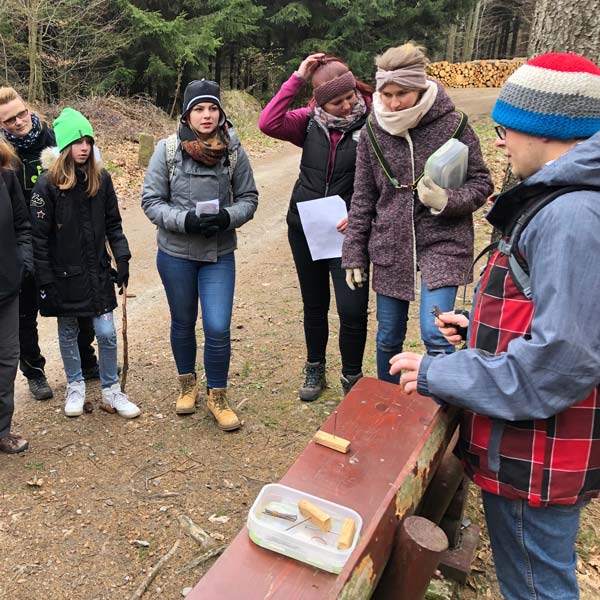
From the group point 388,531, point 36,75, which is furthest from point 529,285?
point 36,75

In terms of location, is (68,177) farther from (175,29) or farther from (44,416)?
(175,29)

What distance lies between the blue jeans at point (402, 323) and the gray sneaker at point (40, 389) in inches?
95.6

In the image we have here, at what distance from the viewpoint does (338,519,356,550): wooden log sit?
64.1 inches

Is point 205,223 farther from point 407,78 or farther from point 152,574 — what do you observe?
point 152,574

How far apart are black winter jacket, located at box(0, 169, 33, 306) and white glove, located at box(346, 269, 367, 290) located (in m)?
1.91

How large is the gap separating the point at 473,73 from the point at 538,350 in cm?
2674

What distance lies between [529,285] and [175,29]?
1402cm

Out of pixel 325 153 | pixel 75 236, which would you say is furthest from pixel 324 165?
pixel 75 236

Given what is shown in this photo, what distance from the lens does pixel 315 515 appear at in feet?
5.57

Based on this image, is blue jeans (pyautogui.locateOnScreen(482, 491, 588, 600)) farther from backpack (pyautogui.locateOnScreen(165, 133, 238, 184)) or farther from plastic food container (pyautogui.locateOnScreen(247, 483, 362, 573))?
backpack (pyautogui.locateOnScreen(165, 133, 238, 184))

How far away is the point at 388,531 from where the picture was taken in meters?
1.55

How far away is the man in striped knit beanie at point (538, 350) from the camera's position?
142 centimetres

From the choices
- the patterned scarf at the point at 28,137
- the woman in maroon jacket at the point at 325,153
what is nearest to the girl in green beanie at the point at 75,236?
the patterned scarf at the point at 28,137

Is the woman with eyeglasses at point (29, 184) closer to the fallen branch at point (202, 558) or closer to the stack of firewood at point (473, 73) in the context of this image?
the fallen branch at point (202, 558)
